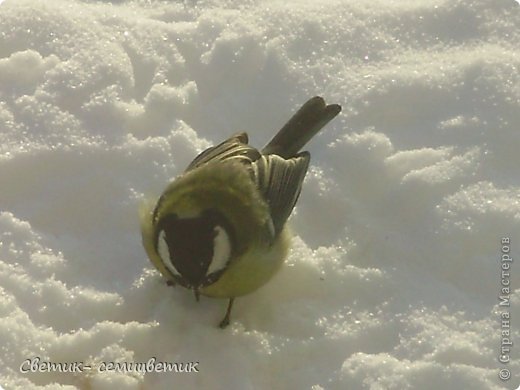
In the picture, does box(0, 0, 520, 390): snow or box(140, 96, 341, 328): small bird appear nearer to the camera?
box(140, 96, 341, 328): small bird

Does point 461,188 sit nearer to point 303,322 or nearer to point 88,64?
point 303,322

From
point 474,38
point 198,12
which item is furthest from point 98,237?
point 474,38

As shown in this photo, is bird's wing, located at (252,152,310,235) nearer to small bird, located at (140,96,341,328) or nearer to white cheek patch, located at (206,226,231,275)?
small bird, located at (140,96,341,328)

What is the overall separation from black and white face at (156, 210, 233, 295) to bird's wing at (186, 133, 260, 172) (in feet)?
1.01

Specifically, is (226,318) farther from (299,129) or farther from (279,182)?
(299,129)

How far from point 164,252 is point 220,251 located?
188mm

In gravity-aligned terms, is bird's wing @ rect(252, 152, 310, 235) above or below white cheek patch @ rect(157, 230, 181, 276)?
above

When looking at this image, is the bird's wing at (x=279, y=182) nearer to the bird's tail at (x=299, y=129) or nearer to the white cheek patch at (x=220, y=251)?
the bird's tail at (x=299, y=129)

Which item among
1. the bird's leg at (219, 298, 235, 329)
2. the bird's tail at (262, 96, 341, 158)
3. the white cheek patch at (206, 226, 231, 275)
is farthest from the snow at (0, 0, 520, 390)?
the white cheek patch at (206, 226, 231, 275)

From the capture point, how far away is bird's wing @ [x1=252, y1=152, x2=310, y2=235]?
10.6 feet

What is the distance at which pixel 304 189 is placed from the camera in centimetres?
359

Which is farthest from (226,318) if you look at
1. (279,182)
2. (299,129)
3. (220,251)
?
(299,129)

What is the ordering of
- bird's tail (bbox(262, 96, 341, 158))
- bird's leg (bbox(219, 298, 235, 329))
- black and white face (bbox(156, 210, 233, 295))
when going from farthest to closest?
bird's tail (bbox(262, 96, 341, 158))
bird's leg (bbox(219, 298, 235, 329))
black and white face (bbox(156, 210, 233, 295))

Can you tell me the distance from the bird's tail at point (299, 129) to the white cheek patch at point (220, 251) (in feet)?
1.95
